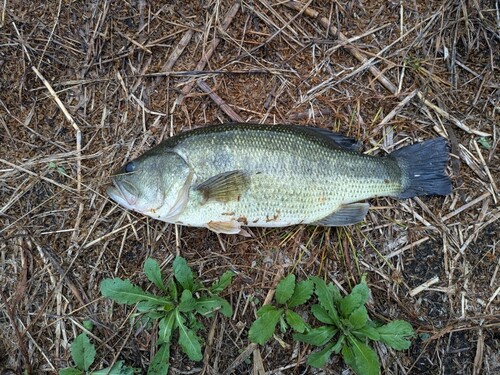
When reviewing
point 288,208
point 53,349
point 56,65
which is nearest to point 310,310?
point 288,208

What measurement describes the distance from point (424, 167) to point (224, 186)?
2.04 metres

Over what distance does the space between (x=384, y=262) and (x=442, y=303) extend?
731 millimetres

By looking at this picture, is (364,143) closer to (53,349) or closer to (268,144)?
(268,144)

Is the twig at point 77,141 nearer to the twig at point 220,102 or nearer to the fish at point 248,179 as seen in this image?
the fish at point 248,179

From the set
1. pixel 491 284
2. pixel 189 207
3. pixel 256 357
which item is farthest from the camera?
pixel 491 284

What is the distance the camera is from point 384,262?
400 cm

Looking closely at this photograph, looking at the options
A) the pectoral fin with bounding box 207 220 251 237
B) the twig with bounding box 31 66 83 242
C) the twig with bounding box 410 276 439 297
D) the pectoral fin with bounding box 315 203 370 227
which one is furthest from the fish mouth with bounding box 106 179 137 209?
the twig with bounding box 410 276 439 297

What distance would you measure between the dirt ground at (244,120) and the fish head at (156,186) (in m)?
0.42

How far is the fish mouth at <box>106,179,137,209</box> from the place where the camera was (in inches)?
138

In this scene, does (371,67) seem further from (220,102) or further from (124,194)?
(124,194)

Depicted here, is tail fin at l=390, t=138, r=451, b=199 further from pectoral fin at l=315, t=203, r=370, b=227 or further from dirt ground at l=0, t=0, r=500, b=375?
pectoral fin at l=315, t=203, r=370, b=227

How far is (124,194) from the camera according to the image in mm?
3529

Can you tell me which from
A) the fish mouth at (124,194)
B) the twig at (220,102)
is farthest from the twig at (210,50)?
the fish mouth at (124,194)

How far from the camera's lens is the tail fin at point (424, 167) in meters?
3.87
